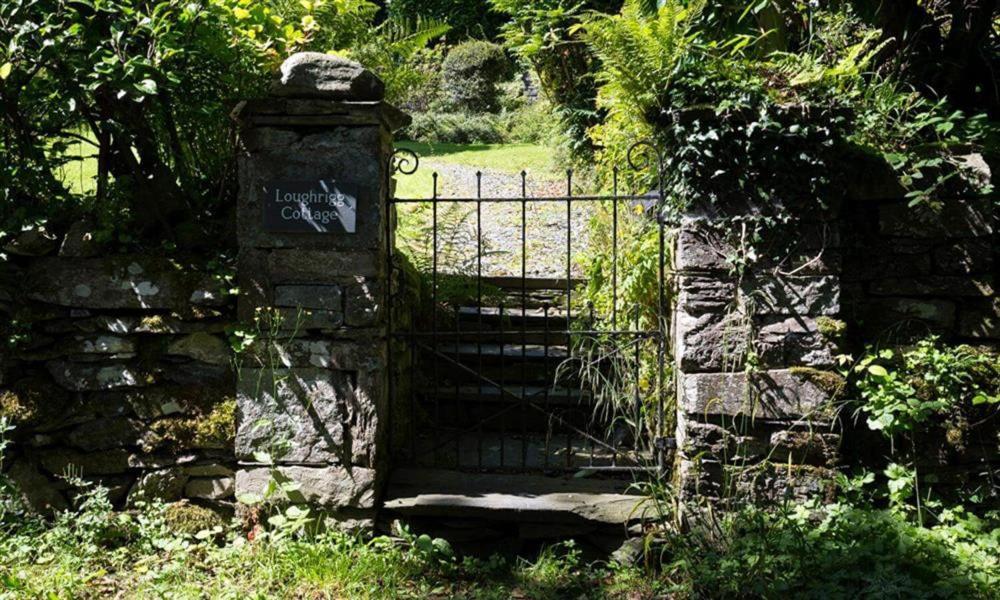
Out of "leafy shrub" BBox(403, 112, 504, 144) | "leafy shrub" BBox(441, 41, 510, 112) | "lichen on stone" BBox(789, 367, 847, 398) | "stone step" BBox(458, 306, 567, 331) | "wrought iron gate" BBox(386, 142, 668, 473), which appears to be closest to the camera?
"lichen on stone" BBox(789, 367, 847, 398)

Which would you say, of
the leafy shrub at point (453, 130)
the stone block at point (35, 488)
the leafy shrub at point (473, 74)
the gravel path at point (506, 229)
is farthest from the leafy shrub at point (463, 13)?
the stone block at point (35, 488)

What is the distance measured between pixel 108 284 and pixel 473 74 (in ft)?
48.6

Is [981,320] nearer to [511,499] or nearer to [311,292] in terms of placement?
[511,499]

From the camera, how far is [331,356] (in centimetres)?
379

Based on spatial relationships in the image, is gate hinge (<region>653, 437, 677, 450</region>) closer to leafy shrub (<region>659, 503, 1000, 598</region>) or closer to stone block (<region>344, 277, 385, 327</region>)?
leafy shrub (<region>659, 503, 1000, 598</region>)

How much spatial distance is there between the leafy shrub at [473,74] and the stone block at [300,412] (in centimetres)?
1441

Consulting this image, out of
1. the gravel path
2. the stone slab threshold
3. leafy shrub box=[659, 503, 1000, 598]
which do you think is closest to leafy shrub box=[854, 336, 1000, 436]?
leafy shrub box=[659, 503, 1000, 598]

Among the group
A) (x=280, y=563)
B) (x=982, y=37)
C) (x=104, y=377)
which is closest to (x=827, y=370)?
(x=982, y=37)

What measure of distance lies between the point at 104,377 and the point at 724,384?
120 inches

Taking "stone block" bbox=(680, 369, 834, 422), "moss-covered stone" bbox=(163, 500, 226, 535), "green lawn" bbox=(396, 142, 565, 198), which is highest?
"green lawn" bbox=(396, 142, 565, 198)

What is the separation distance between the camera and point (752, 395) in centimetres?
365

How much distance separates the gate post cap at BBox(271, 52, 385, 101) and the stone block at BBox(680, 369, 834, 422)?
211 cm

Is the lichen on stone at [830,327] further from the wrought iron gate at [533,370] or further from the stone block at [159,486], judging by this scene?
the stone block at [159,486]

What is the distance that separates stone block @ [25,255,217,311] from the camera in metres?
3.81
